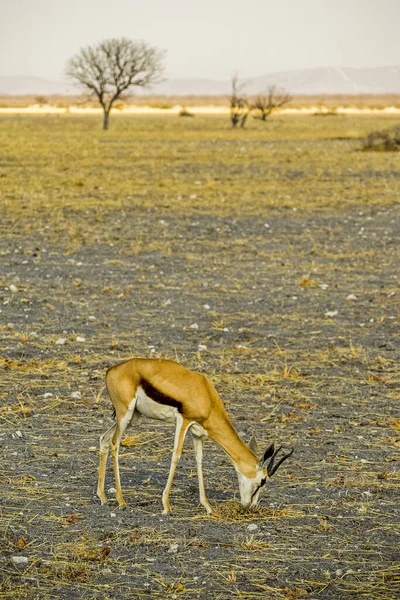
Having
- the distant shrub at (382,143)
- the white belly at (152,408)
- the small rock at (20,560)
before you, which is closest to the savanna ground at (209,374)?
the small rock at (20,560)

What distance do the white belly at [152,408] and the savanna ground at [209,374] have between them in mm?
775

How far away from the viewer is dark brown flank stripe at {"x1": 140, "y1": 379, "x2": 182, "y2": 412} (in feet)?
20.0

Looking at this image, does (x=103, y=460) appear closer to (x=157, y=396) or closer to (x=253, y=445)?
(x=157, y=396)

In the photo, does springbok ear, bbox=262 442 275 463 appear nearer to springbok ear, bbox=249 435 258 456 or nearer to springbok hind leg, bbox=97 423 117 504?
springbok ear, bbox=249 435 258 456

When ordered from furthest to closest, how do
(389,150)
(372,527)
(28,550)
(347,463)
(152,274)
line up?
(389,150) → (152,274) → (347,463) → (372,527) → (28,550)

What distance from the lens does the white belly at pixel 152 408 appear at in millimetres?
6145

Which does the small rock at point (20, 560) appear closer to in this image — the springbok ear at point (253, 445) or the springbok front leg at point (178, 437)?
the springbok front leg at point (178, 437)

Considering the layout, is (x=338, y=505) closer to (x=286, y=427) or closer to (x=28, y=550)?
(x=286, y=427)

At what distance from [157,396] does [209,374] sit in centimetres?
381

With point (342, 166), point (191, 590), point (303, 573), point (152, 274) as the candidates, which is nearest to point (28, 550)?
point (191, 590)

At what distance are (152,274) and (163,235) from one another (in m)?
3.41

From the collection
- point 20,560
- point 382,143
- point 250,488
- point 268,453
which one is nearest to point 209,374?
point 250,488

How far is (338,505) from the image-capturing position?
21.7ft

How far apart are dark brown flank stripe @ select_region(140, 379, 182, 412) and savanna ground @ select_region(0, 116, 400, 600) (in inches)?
34.1
